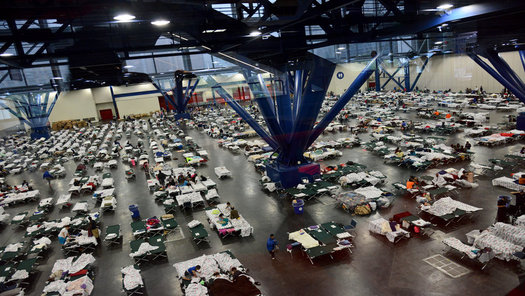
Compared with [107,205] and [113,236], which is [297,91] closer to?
[113,236]

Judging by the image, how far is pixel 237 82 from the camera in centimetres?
1903

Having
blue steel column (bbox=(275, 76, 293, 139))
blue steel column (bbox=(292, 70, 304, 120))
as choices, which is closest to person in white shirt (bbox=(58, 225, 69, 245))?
blue steel column (bbox=(275, 76, 293, 139))

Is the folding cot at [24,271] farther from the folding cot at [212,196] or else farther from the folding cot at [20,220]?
the folding cot at [212,196]

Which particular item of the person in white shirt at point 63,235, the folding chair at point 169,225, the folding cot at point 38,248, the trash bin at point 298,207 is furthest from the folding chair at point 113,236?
the trash bin at point 298,207

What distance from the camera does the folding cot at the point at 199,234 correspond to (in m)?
13.9

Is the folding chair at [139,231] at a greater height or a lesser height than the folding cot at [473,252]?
greater

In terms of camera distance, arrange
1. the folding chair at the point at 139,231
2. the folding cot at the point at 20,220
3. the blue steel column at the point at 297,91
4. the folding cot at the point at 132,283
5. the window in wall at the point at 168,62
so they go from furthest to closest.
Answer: the blue steel column at the point at 297,91
the folding cot at the point at 20,220
the folding chair at the point at 139,231
the window in wall at the point at 168,62
the folding cot at the point at 132,283

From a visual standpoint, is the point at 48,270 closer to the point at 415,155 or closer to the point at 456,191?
the point at 456,191

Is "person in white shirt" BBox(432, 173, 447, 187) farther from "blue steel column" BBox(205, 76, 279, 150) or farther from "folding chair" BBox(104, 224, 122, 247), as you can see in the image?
"folding chair" BBox(104, 224, 122, 247)

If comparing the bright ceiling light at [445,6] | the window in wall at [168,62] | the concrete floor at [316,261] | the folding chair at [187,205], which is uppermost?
the bright ceiling light at [445,6]

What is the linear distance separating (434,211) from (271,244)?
7.44 metres

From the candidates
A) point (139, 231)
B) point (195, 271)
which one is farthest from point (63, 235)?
point (195, 271)

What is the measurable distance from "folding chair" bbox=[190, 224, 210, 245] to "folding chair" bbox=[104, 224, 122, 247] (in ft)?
11.8

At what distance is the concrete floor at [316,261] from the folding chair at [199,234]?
0.37m
